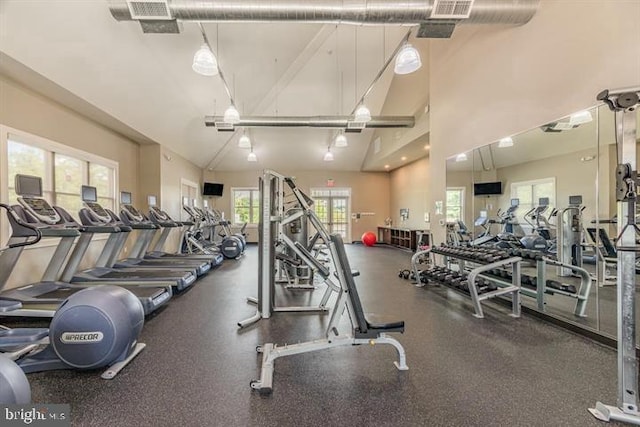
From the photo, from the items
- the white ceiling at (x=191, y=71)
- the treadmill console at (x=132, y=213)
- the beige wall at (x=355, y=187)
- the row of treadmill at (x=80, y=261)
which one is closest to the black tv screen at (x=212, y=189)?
the beige wall at (x=355, y=187)

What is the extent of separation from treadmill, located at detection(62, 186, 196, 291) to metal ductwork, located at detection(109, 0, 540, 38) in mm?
2557

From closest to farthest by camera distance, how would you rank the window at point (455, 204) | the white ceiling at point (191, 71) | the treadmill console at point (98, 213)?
the white ceiling at point (191, 71) → the treadmill console at point (98, 213) → the window at point (455, 204)

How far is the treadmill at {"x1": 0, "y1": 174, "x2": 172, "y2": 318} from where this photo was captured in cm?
306

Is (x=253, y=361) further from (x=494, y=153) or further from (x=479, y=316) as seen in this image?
(x=494, y=153)

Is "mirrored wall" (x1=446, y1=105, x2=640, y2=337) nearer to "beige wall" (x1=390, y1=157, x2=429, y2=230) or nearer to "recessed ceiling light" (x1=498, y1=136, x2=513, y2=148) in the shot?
"recessed ceiling light" (x1=498, y1=136, x2=513, y2=148)

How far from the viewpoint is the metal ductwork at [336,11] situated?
3229 mm

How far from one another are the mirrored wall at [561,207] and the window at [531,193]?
11mm

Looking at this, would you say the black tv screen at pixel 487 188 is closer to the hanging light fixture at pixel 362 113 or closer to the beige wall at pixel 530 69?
the beige wall at pixel 530 69

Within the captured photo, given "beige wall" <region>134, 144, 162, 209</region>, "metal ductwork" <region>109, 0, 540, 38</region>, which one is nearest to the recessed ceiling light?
"metal ductwork" <region>109, 0, 540, 38</region>

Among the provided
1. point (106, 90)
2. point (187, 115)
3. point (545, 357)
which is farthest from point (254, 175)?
point (545, 357)

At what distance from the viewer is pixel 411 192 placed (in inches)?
408

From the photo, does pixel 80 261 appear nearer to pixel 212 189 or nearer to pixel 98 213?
pixel 98 213

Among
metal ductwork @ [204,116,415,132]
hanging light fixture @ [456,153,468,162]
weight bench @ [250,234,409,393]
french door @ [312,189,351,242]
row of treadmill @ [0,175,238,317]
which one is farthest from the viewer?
french door @ [312,189,351,242]

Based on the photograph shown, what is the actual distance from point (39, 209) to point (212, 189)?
8.12m
